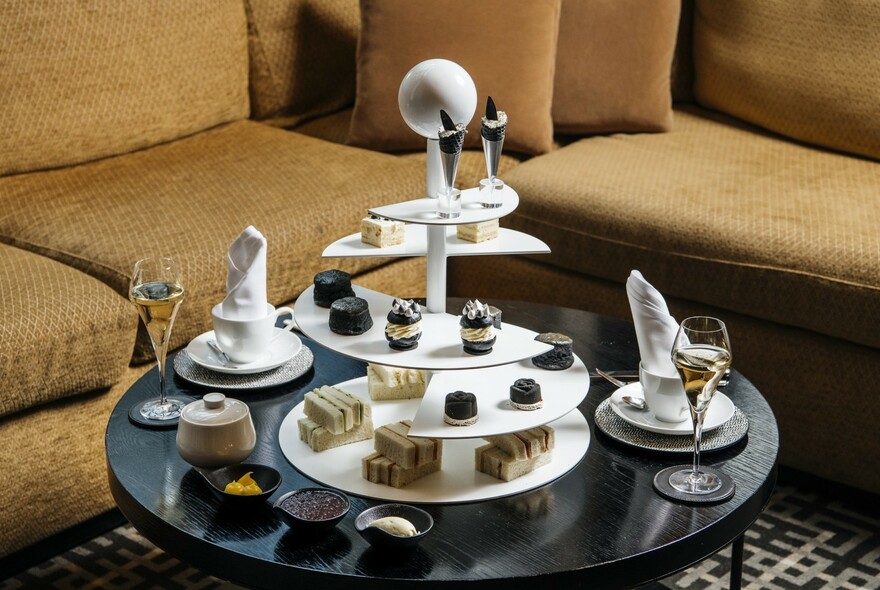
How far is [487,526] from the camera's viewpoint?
3.88 ft

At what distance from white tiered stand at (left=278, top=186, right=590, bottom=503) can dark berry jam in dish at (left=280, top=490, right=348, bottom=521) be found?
2.1 inches

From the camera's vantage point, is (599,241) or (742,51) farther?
(742,51)

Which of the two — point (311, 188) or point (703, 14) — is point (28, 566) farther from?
point (703, 14)

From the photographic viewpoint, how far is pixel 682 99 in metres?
2.98

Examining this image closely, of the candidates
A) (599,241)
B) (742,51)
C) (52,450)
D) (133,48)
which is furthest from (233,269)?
(742,51)

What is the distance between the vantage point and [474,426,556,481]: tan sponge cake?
1274 mm

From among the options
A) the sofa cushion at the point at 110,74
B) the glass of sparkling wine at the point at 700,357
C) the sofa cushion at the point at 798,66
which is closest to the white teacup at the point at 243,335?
the glass of sparkling wine at the point at 700,357

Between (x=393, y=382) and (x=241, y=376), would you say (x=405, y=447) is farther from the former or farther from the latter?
(x=241, y=376)

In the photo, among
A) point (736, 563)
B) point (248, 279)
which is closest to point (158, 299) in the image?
point (248, 279)

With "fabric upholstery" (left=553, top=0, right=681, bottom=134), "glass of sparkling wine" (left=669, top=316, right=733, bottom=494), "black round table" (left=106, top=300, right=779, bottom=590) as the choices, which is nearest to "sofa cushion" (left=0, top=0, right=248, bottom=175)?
"fabric upholstery" (left=553, top=0, right=681, bottom=134)

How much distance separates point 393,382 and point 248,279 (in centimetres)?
26

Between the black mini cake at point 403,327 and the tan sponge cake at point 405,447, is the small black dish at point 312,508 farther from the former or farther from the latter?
the black mini cake at point 403,327

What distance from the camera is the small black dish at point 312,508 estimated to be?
3.73 feet

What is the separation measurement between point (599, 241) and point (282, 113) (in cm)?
107
